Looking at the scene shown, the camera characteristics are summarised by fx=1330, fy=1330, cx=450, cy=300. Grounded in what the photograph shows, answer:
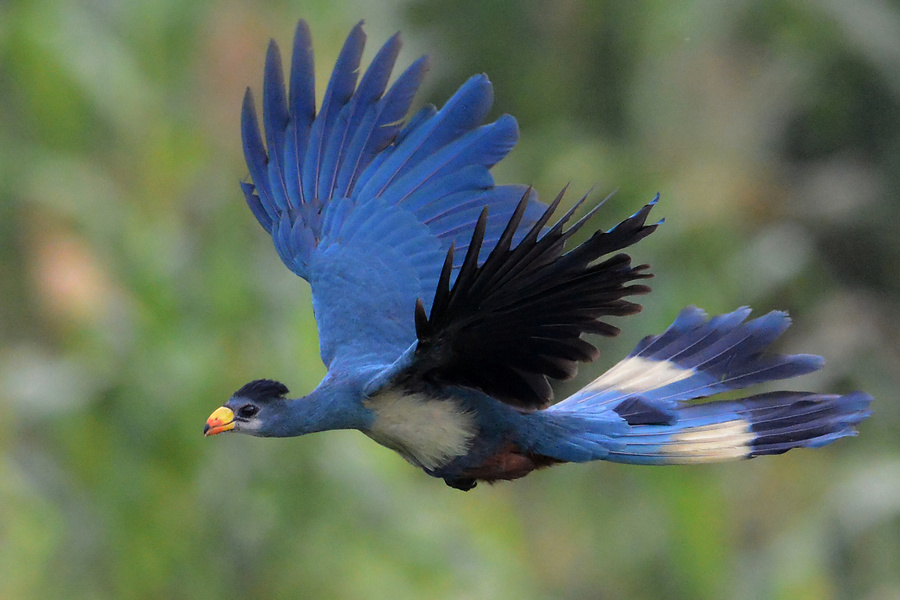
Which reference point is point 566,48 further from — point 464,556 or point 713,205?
point 464,556

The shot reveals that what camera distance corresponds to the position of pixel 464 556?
486 cm

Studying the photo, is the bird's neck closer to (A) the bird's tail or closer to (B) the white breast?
(B) the white breast

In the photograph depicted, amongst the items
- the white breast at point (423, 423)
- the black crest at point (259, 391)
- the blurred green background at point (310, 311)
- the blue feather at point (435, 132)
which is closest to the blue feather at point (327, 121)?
the blue feather at point (435, 132)

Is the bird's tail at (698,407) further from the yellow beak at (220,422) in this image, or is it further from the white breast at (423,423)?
the yellow beak at (220,422)

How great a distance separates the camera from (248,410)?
312cm

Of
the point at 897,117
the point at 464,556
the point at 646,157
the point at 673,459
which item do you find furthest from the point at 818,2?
the point at 673,459

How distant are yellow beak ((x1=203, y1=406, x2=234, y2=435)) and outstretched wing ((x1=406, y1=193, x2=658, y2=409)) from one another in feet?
1.55

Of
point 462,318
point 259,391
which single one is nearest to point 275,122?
point 259,391

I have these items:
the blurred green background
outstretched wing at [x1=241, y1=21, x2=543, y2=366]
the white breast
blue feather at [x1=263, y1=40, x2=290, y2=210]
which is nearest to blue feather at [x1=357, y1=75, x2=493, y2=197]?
outstretched wing at [x1=241, y1=21, x2=543, y2=366]

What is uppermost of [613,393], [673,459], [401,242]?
[401,242]

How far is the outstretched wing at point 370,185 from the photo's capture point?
352cm

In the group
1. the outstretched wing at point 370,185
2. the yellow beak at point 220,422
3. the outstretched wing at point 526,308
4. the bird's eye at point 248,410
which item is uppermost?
the outstretched wing at point 370,185

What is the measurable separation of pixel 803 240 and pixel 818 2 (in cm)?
109

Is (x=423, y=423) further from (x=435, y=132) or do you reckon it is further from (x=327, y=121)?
(x=327, y=121)
